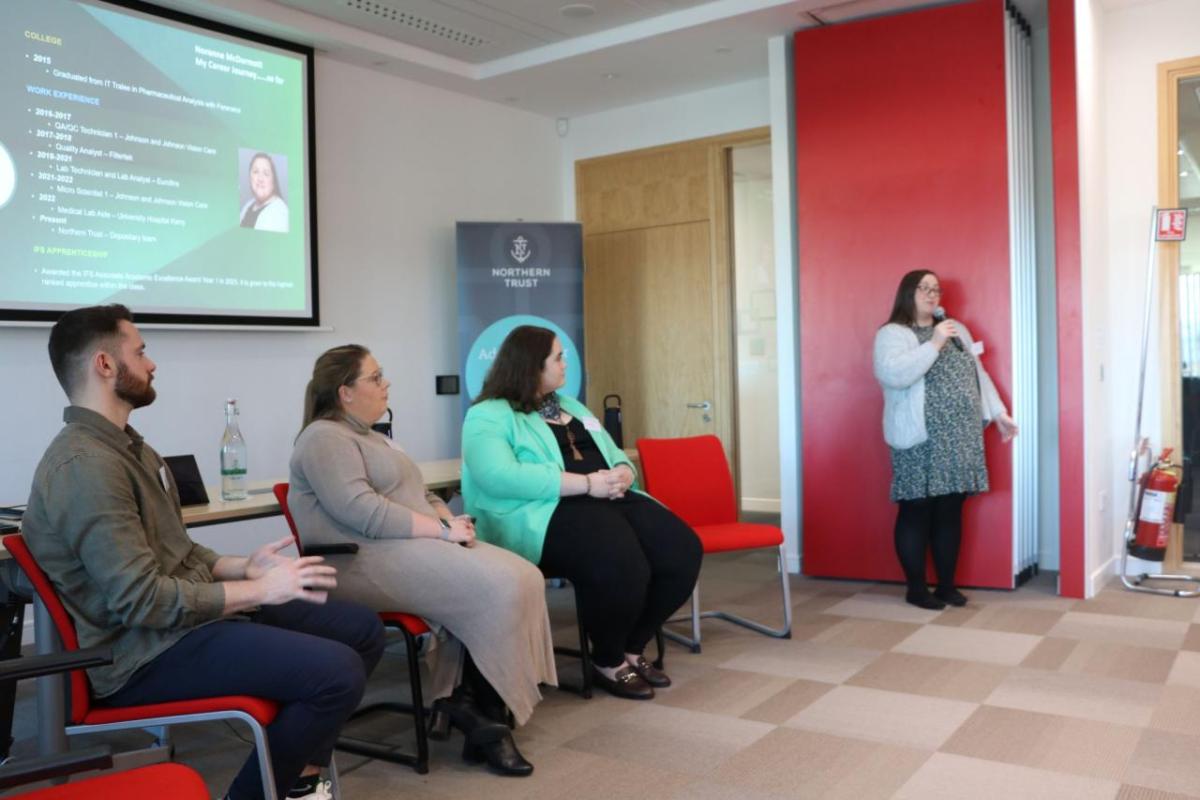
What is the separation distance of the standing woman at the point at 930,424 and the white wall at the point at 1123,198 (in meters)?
0.76

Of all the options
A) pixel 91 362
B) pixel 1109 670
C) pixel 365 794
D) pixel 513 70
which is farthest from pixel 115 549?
pixel 513 70

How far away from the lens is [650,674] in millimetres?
3479

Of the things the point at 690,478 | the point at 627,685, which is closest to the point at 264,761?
the point at 627,685

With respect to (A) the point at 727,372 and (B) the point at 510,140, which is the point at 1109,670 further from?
(B) the point at 510,140

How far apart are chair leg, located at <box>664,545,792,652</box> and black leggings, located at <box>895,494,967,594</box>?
0.73 metres

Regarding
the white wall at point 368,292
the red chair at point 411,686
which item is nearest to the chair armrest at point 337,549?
the red chair at point 411,686

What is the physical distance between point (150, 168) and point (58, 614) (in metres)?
3.29

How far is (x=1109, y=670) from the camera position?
139 inches

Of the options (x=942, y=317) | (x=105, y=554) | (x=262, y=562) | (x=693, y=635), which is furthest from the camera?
(x=942, y=317)

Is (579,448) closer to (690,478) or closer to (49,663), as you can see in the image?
(690,478)

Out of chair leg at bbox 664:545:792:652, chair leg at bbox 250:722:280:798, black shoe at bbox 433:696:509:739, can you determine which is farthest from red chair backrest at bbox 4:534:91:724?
chair leg at bbox 664:545:792:652

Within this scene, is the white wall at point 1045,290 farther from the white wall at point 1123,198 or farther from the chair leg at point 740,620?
the chair leg at point 740,620

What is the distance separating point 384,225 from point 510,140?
4.11 feet

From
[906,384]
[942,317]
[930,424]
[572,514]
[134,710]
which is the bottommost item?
[134,710]
